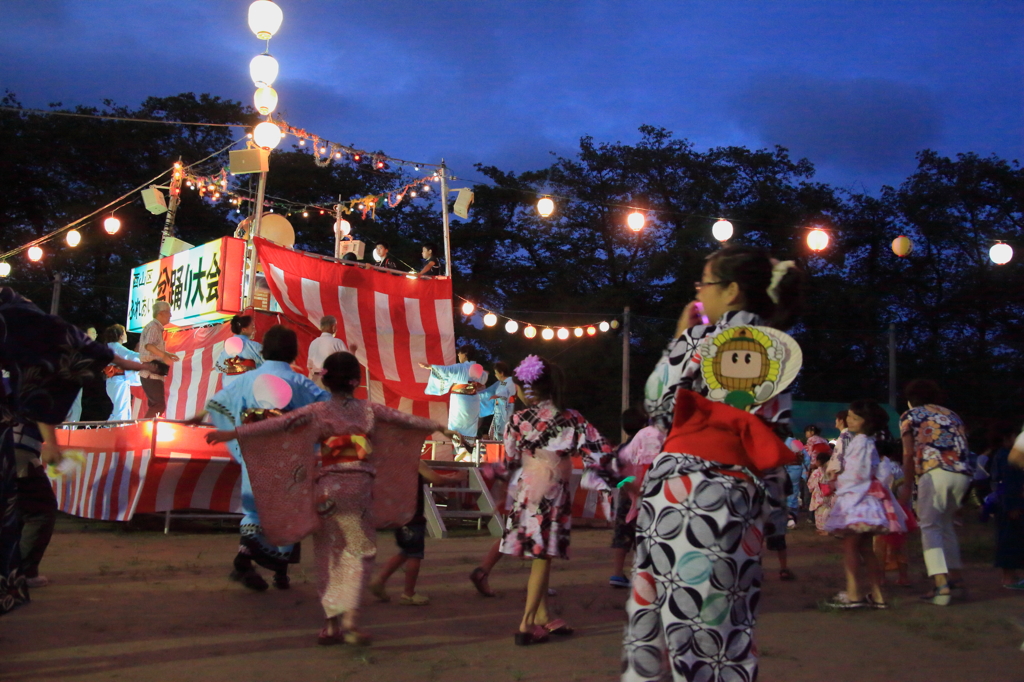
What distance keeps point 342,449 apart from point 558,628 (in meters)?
1.64

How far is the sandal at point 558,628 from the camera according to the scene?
4742mm

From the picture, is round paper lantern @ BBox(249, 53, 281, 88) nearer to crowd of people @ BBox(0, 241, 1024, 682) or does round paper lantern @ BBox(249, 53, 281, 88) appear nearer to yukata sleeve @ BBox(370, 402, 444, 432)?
crowd of people @ BBox(0, 241, 1024, 682)

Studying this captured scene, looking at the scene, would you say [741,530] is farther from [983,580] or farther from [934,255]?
[934,255]

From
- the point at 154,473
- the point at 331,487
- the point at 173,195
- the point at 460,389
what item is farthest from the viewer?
the point at 173,195

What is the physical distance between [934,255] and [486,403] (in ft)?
58.7

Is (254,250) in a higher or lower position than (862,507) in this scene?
higher

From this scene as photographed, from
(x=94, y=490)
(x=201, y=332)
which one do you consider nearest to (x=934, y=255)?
(x=201, y=332)

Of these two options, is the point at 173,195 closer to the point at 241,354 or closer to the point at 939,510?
the point at 241,354

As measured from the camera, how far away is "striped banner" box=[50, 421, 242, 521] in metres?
7.82

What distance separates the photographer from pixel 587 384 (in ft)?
86.7

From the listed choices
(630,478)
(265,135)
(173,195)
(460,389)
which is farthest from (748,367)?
(173,195)

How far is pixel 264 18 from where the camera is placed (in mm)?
8773

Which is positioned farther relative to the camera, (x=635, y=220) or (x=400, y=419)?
(x=635, y=220)

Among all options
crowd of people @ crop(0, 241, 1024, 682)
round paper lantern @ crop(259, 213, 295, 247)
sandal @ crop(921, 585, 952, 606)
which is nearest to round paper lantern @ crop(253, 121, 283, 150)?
round paper lantern @ crop(259, 213, 295, 247)
